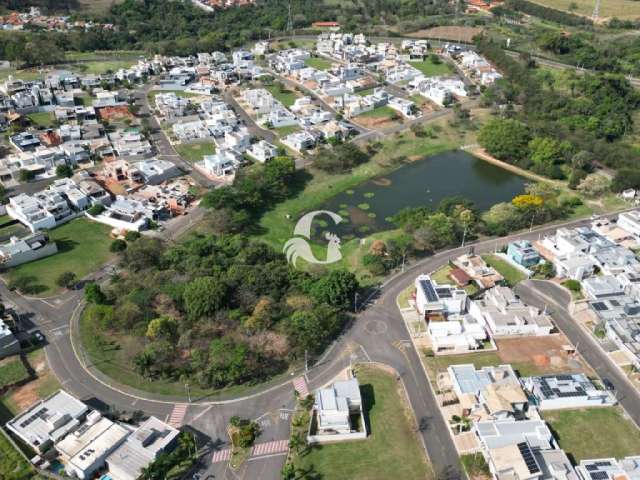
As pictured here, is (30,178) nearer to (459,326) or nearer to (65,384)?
(65,384)

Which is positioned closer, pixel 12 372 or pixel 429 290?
pixel 12 372

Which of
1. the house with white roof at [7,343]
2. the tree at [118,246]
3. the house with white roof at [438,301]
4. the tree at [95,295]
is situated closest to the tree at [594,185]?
the house with white roof at [438,301]

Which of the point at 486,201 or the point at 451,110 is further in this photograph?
the point at 451,110

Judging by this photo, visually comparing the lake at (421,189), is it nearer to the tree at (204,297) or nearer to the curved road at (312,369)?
the curved road at (312,369)

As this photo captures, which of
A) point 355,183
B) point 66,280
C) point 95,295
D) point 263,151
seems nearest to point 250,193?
point 263,151

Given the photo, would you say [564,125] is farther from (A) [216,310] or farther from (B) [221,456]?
(B) [221,456]

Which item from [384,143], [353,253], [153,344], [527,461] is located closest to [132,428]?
[153,344]
